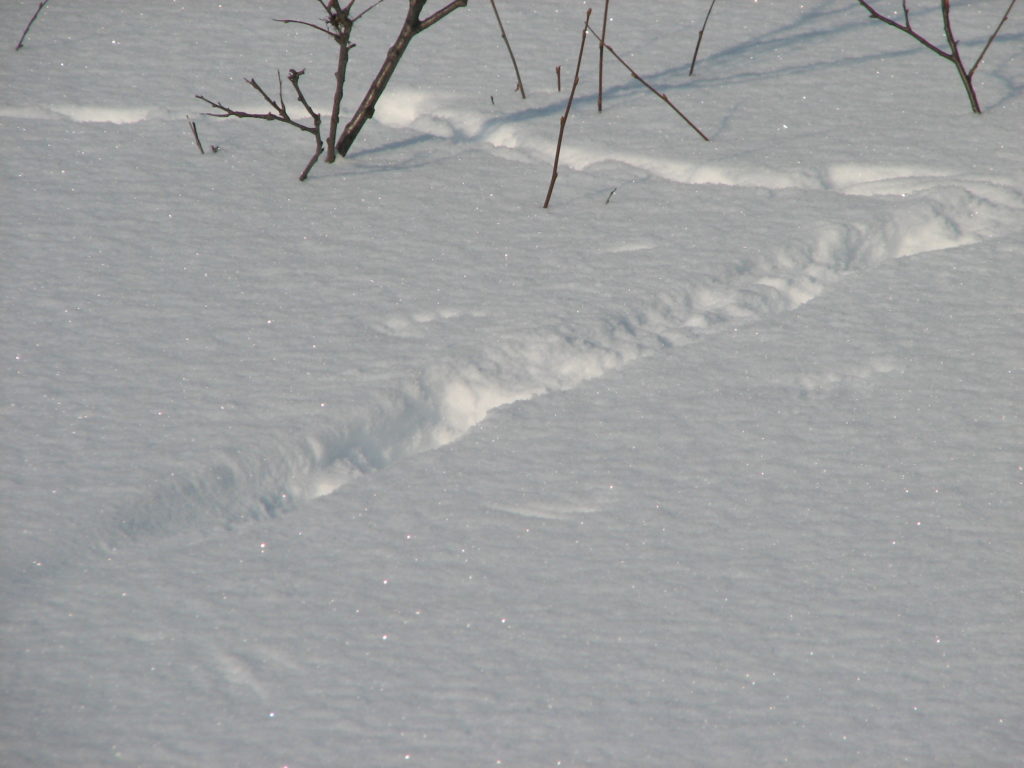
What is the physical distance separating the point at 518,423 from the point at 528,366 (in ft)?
0.53

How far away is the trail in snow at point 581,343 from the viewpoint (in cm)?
157

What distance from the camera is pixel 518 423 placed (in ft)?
5.58

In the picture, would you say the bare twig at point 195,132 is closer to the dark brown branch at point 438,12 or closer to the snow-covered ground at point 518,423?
the snow-covered ground at point 518,423

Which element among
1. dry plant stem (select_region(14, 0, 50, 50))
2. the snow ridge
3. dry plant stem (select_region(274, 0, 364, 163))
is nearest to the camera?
the snow ridge

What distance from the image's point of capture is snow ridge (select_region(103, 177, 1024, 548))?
5.12 feet

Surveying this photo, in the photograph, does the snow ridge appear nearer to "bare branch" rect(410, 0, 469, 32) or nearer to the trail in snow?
the trail in snow

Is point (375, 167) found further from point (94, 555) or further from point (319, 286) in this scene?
point (94, 555)

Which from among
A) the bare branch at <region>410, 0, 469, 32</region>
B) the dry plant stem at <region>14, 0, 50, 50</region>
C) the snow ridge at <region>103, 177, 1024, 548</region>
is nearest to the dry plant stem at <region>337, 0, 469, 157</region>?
the bare branch at <region>410, 0, 469, 32</region>

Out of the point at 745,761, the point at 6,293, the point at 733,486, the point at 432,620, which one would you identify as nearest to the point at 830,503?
the point at 733,486

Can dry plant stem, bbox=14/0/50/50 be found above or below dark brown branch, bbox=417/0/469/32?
below

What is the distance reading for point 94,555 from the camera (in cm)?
143

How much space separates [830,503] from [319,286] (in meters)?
1.13

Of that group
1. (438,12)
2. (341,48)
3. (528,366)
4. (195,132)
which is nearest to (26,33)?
(195,132)

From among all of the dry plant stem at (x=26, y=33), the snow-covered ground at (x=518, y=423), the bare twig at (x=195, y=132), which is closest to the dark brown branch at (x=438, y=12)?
the snow-covered ground at (x=518, y=423)
